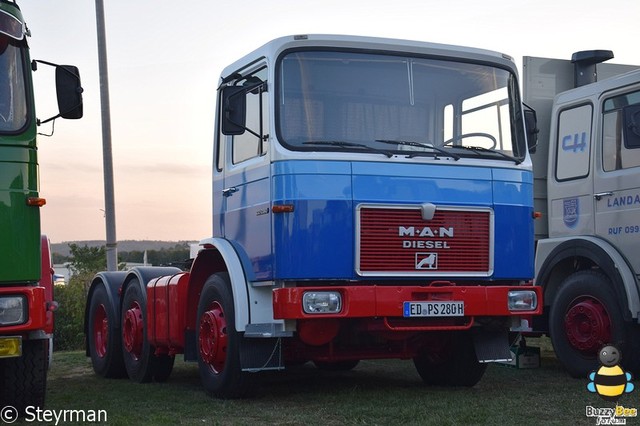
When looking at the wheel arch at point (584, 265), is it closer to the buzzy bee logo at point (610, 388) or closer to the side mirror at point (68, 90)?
the buzzy bee logo at point (610, 388)

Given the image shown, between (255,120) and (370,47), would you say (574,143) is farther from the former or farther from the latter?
(255,120)

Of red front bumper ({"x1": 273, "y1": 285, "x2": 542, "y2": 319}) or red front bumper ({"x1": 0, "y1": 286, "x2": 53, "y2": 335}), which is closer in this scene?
red front bumper ({"x1": 0, "y1": 286, "x2": 53, "y2": 335})

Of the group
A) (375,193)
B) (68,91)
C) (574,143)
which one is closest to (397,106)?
(375,193)

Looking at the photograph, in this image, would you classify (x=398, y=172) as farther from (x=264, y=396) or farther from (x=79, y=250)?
(x=79, y=250)

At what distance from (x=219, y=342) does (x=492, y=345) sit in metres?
2.43

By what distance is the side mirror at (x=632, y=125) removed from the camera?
9031 millimetres

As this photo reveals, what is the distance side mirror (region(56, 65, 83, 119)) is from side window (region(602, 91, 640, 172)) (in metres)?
5.22

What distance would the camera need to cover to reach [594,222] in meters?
10.5

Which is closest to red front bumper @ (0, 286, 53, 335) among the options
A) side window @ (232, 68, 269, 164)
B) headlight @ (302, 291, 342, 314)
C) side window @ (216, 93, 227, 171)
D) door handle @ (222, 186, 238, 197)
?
headlight @ (302, 291, 342, 314)

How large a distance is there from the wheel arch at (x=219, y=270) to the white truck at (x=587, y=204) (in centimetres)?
365

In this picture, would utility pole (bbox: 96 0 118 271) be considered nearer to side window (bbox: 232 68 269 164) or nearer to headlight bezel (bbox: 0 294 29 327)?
side window (bbox: 232 68 269 164)

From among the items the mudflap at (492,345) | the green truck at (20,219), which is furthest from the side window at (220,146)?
the mudflap at (492,345)

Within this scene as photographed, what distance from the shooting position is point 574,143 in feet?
35.6

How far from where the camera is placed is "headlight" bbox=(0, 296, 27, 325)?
6.99m
